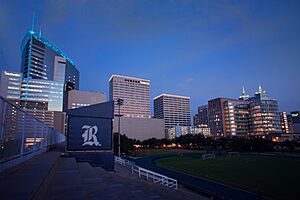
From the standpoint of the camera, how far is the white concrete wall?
5600 inches

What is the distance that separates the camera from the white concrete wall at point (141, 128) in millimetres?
Answer: 142250

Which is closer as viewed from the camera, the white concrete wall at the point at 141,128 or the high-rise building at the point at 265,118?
the high-rise building at the point at 265,118

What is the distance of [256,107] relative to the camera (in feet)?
481

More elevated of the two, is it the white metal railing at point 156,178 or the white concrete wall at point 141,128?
the white concrete wall at point 141,128

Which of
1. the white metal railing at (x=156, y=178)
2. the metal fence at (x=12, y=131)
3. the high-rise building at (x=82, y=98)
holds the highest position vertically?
the high-rise building at (x=82, y=98)

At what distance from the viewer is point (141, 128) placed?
148 meters

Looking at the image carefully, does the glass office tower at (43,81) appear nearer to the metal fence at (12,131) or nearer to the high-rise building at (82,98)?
the high-rise building at (82,98)

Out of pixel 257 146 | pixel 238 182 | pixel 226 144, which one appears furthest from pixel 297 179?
pixel 226 144

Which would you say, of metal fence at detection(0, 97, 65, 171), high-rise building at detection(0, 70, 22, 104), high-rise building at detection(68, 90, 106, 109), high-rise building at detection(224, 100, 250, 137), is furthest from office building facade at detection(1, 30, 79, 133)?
metal fence at detection(0, 97, 65, 171)

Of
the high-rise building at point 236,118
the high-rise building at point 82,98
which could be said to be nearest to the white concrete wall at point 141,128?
the high-rise building at point 82,98

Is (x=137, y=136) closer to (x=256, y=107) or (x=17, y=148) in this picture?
(x=256, y=107)

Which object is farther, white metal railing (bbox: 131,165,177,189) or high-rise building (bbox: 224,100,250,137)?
high-rise building (bbox: 224,100,250,137)

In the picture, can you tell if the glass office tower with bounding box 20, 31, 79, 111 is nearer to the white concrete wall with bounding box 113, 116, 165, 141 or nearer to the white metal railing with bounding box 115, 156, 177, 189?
the white concrete wall with bounding box 113, 116, 165, 141

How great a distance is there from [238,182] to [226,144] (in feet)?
246
